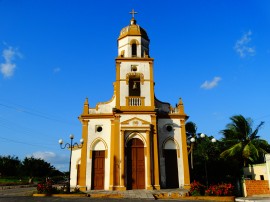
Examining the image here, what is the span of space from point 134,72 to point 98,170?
9.55 m

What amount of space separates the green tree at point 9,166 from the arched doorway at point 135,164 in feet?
172

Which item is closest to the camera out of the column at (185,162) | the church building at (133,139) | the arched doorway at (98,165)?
the church building at (133,139)

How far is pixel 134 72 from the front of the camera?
2573cm

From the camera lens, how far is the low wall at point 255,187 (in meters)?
22.8

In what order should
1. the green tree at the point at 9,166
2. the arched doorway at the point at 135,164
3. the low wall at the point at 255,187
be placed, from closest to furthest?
1. the arched doorway at the point at 135,164
2. the low wall at the point at 255,187
3. the green tree at the point at 9,166

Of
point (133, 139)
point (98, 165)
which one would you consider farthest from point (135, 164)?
point (98, 165)

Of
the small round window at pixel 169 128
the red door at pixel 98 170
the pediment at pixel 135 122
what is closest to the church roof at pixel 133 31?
the pediment at pixel 135 122

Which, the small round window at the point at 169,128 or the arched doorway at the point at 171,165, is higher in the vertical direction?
the small round window at the point at 169,128

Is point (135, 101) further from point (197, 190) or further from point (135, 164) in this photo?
point (197, 190)

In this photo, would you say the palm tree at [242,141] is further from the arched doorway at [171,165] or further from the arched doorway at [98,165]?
the arched doorway at [98,165]

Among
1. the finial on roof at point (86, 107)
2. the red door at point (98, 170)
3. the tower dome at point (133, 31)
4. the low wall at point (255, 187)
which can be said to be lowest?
the low wall at point (255, 187)

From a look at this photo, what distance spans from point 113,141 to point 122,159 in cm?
180

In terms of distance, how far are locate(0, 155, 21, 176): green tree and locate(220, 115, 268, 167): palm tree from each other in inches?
2088

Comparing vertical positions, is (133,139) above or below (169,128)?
below
